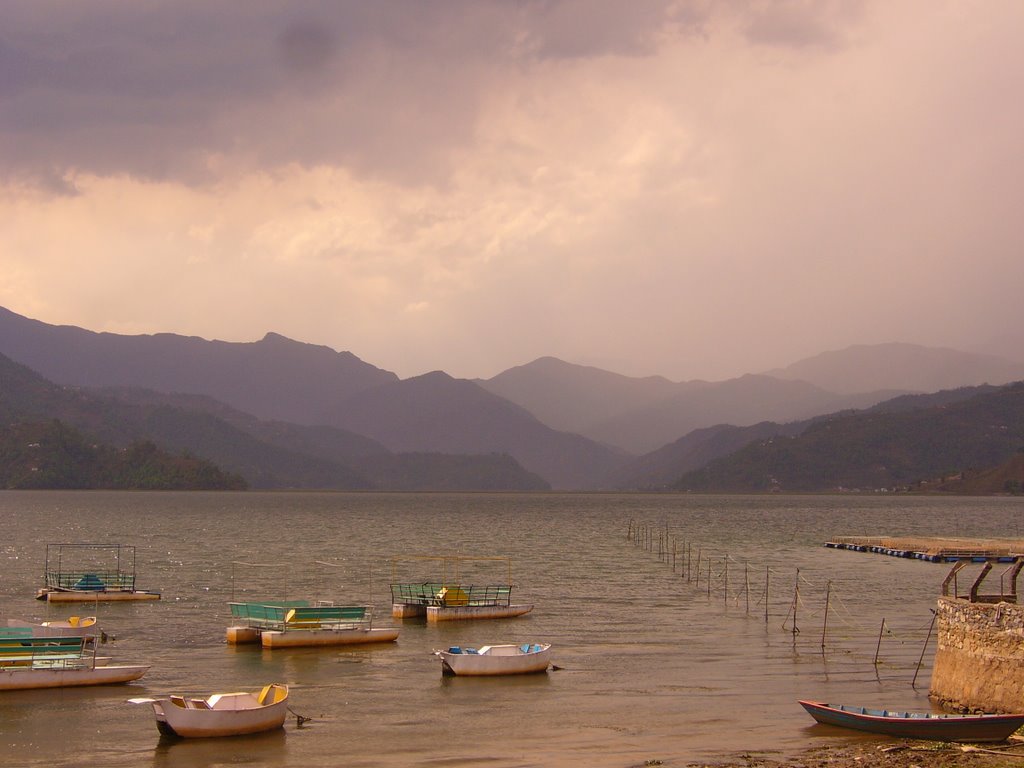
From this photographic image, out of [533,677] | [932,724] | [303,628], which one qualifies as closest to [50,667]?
[303,628]

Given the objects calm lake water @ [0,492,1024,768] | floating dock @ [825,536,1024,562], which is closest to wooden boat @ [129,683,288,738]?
calm lake water @ [0,492,1024,768]

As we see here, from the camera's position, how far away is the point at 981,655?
99.1 feet

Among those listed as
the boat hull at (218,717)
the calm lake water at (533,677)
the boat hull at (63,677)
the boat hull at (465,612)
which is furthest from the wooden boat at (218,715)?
the boat hull at (465,612)

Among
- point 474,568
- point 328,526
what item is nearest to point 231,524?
point 328,526

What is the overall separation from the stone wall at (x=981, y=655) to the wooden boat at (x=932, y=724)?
1459 millimetres

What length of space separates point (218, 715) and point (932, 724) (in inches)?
760

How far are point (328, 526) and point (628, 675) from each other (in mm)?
127351

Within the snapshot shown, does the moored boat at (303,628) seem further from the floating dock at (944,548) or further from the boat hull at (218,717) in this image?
the floating dock at (944,548)

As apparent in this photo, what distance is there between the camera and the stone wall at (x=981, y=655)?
28891 mm

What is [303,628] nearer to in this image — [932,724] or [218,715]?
[218,715]

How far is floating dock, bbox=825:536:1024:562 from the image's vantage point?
94.0 m

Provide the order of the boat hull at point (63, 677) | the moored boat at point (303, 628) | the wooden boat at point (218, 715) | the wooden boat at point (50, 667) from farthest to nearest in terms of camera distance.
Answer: the moored boat at point (303, 628) < the wooden boat at point (50, 667) < the boat hull at point (63, 677) < the wooden boat at point (218, 715)

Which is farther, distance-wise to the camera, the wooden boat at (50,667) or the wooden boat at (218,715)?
the wooden boat at (50,667)

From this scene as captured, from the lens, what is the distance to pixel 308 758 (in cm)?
2844
